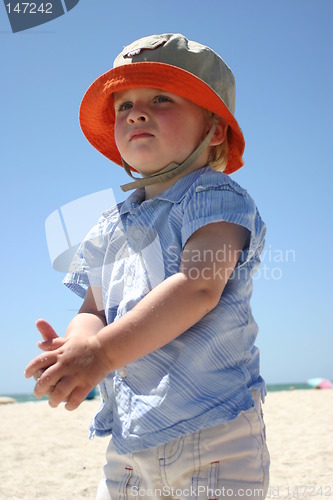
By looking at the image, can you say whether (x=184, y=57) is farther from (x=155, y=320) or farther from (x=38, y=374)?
(x=38, y=374)

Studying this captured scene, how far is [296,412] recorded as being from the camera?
783 cm

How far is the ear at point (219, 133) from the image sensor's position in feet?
6.67

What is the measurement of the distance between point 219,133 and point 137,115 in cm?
36

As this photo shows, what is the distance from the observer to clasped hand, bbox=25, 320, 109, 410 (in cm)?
129

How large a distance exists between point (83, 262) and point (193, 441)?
2.70ft

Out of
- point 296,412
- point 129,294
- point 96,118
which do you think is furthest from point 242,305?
point 296,412

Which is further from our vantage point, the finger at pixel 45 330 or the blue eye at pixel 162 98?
the blue eye at pixel 162 98

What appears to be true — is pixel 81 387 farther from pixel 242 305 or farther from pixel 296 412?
pixel 296 412

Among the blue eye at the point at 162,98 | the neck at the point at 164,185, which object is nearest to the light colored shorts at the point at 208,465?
the neck at the point at 164,185

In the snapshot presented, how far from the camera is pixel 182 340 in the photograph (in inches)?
64.8

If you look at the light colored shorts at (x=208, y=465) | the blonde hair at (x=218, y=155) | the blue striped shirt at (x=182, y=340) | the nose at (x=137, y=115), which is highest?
the nose at (x=137, y=115)

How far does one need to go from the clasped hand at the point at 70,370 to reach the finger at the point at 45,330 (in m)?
0.10

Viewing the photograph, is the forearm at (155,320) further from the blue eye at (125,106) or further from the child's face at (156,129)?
the blue eye at (125,106)

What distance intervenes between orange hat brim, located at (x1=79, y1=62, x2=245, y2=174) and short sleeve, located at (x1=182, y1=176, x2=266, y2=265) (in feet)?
1.00
